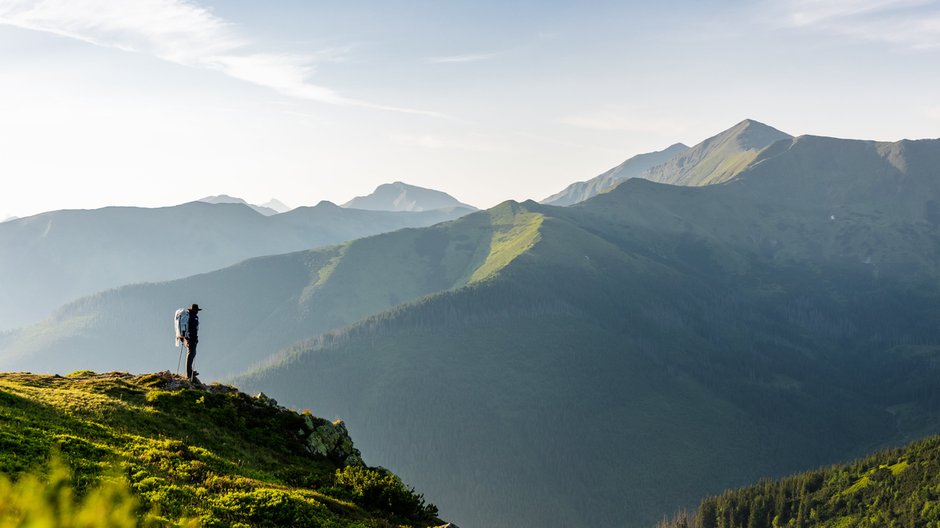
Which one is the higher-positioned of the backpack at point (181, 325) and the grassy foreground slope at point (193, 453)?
the backpack at point (181, 325)

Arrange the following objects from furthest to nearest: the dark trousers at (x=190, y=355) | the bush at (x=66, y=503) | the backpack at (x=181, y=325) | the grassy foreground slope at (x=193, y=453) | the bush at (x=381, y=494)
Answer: the backpack at (x=181, y=325) < the dark trousers at (x=190, y=355) < the bush at (x=381, y=494) < the grassy foreground slope at (x=193, y=453) < the bush at (x=66, y=503)

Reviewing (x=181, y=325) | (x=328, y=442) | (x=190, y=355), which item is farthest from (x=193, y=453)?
(x=181, y=325)

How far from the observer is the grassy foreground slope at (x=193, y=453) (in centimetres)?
2288

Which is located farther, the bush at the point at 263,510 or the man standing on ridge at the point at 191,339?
the man standing on ridge at the point at 191,339

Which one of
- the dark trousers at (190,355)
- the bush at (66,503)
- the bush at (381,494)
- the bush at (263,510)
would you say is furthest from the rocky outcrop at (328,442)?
the bush at (66,503)

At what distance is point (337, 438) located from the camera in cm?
4266

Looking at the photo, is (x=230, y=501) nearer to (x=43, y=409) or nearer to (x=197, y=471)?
(x=197, y=471)

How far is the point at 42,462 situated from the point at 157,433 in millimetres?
9023

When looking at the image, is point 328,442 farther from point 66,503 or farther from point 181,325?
point 66,503

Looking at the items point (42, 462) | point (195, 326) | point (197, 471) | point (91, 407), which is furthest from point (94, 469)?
point (195, 326)

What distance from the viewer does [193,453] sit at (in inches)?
1151

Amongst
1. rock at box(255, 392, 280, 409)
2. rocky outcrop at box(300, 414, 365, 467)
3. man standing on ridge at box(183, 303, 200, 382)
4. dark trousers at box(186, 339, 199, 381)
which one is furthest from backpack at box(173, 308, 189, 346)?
rocky outcrop at box(300, 414, 365, 467)

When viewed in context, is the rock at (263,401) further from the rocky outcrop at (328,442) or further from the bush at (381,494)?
the bush at (381,494)

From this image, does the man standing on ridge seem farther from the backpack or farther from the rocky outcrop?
the rocky outcrop
